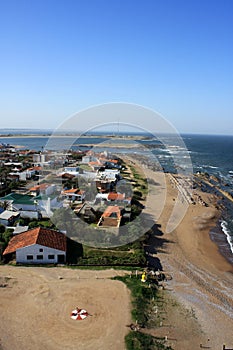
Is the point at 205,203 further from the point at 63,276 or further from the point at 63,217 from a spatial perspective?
the point at 63,276

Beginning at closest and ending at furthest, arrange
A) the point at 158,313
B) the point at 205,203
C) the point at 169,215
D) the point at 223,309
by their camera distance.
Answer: the point at 158,313 → the point at 223,309 → the point at 169,215 → the point at 205,203

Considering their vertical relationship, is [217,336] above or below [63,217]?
below

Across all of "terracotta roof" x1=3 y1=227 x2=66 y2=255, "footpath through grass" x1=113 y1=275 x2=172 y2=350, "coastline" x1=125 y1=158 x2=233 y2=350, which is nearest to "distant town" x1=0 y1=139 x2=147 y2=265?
"terracotta roof" x1=3 y1=227 x2=66 y2=255

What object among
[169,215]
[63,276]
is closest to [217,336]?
[63,276]

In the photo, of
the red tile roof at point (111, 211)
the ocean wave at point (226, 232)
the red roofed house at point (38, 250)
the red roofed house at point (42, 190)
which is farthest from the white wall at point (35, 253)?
the ocean wave at point (226, 232)

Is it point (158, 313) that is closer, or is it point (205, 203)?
point (158, 313)

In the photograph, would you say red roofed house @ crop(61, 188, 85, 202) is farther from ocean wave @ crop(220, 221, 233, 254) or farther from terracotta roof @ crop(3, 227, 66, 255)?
ocean wave @ crop(220, 221, 233, 254)

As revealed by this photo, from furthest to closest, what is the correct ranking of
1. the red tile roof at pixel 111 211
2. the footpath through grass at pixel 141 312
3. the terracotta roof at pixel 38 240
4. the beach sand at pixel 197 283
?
the red tile roof at pixel 111 211
the terracotta roof at pixel 38 240
the beach sand at pixel 197 283
the footpath through grass at pixel 141 312

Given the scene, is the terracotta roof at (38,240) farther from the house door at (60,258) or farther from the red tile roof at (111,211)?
the red tile roof at (111,211)
